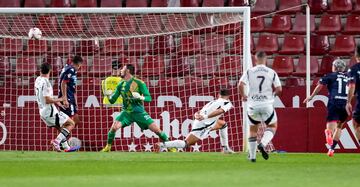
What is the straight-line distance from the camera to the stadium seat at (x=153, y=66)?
22.8 m

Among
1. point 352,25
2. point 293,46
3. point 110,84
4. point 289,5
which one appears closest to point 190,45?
point 110,84

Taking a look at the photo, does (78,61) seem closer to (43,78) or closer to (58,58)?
(43,78)

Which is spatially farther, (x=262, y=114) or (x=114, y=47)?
(x=114, y=47)

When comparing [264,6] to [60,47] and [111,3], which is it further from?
[60,47]

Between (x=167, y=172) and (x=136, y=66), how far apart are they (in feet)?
31.6

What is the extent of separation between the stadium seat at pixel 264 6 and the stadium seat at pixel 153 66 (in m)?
3.52

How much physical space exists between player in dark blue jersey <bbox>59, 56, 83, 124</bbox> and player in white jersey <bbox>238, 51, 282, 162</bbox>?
506 centimetres

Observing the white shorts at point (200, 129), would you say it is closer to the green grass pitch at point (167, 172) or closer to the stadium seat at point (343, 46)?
the green grass pitch at point (167, 172)

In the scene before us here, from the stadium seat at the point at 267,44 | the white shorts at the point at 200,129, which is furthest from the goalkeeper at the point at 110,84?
the stadium seat at the point at 267,44

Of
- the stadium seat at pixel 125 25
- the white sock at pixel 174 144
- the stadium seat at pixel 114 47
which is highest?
the stadium seat at pixel 125 25

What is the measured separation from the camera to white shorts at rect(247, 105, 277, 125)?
1639cm

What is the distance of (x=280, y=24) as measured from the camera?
2502 cm

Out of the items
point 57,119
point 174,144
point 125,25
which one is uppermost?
point 125,25

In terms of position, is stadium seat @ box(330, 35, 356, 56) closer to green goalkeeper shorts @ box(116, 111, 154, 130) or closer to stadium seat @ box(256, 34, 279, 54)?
stadium seat @ box(256, 34, 279, 54)
